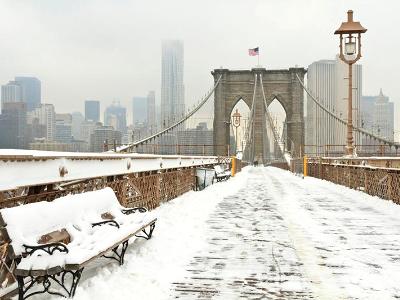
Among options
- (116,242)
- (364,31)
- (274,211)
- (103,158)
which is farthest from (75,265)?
(364,31)

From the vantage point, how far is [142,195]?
975 cm

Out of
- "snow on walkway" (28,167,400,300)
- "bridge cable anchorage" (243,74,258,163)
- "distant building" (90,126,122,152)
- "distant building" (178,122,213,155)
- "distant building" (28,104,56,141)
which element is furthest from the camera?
"bridge cable anchorage" (243,74,258,163)

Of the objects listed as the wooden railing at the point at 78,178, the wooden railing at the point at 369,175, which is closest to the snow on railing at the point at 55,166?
the wooden railing at the point at 78,178

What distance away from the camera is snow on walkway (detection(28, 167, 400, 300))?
Result: 4512 mm

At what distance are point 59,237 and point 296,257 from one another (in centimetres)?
290

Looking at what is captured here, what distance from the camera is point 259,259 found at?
584 cm

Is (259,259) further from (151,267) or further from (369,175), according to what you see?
(369,175)

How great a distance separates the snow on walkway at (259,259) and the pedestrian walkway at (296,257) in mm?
10

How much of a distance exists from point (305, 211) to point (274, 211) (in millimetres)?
728

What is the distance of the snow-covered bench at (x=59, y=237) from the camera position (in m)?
3.89

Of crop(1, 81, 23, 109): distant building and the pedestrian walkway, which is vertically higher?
crop(1, 81, 23, 109): distant building

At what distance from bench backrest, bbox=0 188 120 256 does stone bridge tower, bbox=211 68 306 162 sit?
79077 mm

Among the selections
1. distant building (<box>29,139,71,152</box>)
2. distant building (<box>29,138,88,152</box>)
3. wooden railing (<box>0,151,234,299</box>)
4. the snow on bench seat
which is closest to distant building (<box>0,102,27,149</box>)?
distant building (<box>29,139,71,152</box>)

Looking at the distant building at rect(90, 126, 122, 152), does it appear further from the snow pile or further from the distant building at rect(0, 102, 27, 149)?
the snow pile
